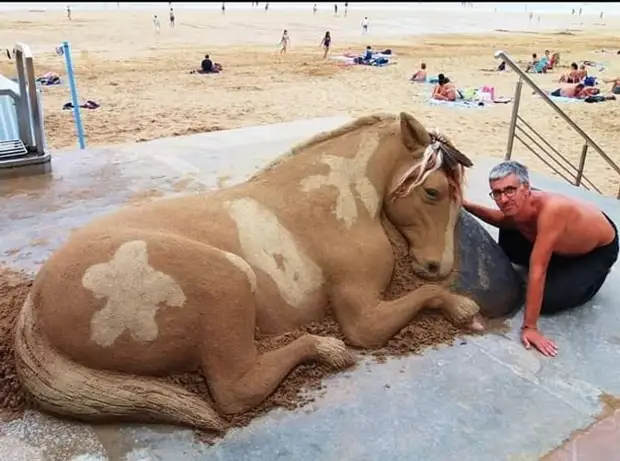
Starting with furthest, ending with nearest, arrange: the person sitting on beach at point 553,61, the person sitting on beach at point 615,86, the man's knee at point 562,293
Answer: the person sitting on beach at point 553,61 → the person sitting on beach at point 615,86 → the man's knee at point 562,293

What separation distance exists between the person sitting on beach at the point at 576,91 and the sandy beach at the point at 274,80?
76cm

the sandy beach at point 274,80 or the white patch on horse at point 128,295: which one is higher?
the white patch on horse at point 128,295

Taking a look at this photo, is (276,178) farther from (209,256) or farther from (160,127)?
(160,127)

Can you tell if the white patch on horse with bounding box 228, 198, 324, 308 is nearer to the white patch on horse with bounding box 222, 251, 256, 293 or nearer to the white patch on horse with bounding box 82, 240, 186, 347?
the white patch on horse with bounding box 222, 251, 256, 293

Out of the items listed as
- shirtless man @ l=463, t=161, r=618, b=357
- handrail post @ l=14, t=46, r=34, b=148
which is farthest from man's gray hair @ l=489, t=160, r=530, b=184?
handrail post @ l=14, t=46, r=34, b=148

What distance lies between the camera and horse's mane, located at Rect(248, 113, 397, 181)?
3.57m

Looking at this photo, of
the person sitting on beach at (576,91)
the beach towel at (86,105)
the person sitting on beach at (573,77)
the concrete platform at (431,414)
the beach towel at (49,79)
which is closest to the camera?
the concrete platform at (431,414)

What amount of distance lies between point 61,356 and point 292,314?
105cm

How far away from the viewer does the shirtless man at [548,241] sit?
11.4ft

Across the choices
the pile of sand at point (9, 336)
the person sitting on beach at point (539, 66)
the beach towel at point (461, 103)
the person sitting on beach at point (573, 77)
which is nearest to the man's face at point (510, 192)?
the pile of sand at point (9, 336)

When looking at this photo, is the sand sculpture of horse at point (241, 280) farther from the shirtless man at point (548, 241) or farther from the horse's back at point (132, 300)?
the shirtless man at point (548, 241)

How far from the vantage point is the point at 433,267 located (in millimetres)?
3512

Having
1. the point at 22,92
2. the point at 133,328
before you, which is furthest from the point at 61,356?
the point at 22,92

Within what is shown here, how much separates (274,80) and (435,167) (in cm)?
1580
